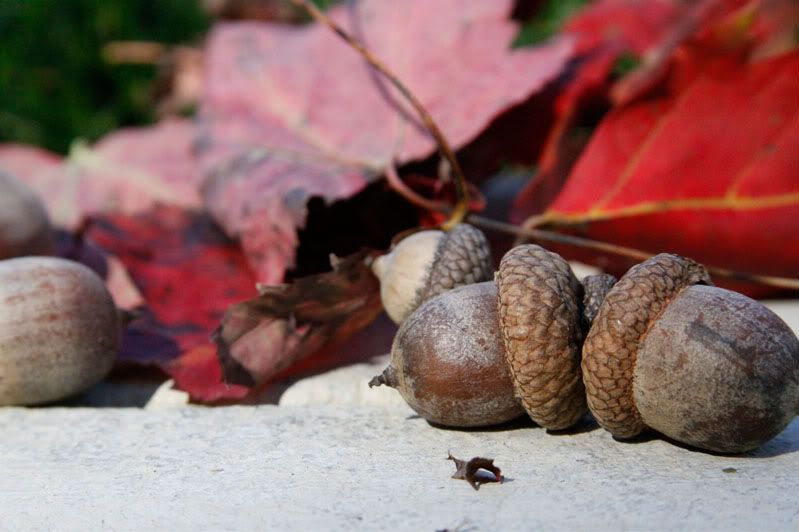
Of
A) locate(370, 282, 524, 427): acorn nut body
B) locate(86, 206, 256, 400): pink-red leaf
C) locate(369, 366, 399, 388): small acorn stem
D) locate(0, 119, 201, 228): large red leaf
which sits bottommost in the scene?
locate(86, 206, 256, 400): pink-red leaf

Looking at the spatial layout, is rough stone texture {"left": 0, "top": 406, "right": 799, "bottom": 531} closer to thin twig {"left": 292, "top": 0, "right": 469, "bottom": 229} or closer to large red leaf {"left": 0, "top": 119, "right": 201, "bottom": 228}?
thin twig {"left": 292, "top": 0, "right": 469, "bottom": 229}

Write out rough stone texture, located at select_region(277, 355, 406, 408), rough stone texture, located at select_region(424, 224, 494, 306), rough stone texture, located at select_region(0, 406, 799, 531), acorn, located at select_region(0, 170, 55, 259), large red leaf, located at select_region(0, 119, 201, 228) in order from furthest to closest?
large red leaf, located at select_region(0, 119, 201, 228) < acorn, located at select_region(0, 170, 55, 259) < rough stone texture, located at select_region(277, 355, 406, 408) < rough stone texture, located at select_region(424, 224, 494, 306) < rough stone texture, located at select_region(0, 406, 799, 531)

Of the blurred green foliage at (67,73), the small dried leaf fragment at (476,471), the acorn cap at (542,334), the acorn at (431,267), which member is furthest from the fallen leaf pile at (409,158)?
the blurred green foliage at (67,73)

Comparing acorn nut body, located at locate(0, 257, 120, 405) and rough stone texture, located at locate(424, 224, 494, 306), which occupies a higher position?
rough stone texture, located at locate(424, 224, 494, 306)

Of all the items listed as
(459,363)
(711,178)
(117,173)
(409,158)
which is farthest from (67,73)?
(459,363)

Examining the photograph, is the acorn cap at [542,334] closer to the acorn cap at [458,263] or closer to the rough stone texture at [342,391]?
the acorn cap at [458,263]

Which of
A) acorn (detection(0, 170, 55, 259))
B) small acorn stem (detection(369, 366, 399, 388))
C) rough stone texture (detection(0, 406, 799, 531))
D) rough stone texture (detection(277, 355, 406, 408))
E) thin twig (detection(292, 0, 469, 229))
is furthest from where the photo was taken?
acorn (detection(0, 170, 55, 259))

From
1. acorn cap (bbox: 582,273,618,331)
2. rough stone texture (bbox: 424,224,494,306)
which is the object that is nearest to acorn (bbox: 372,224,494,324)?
rough stone texture (bbox: 424,224,494,306)

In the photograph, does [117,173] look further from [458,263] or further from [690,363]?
[690,363]

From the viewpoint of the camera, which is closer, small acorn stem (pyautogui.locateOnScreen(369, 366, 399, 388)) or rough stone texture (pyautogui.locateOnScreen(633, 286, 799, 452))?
rough stone texture (pyautogui.locateOnScreen(633, 286, 799, 452))
